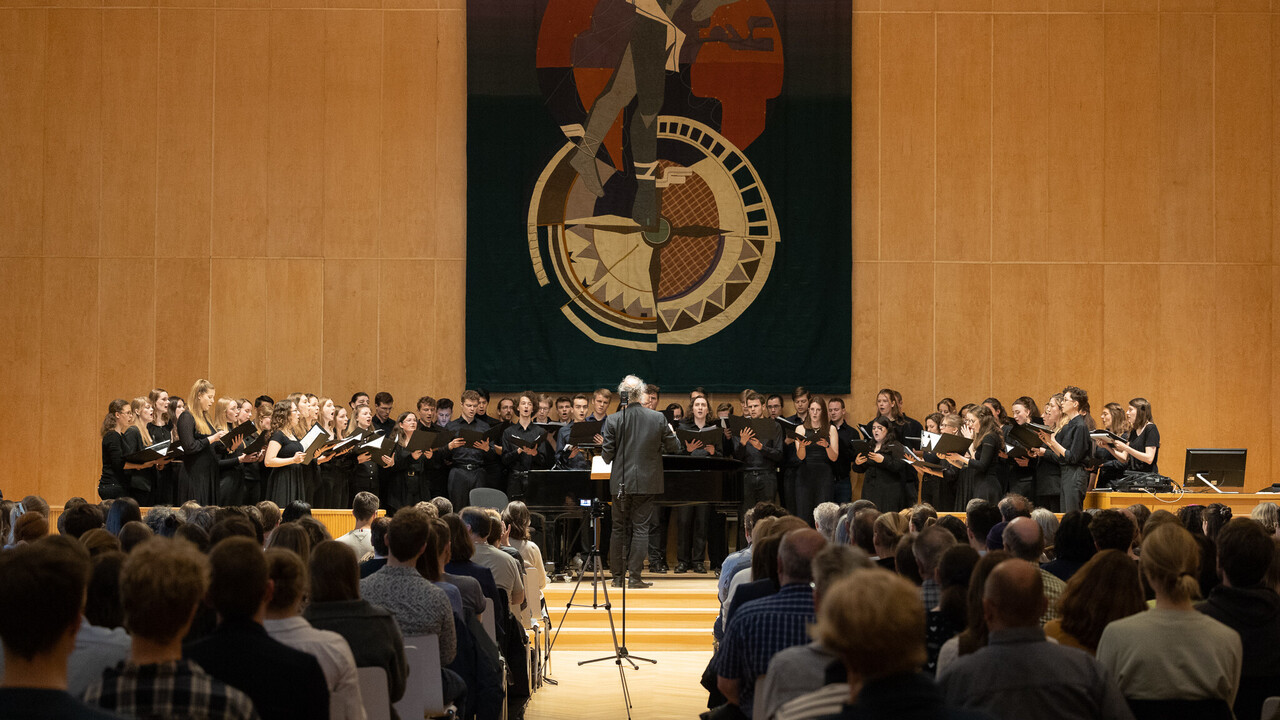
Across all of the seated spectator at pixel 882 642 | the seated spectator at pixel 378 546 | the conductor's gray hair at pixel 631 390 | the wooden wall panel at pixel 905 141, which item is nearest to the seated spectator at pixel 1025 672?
the seated spectator at pixel 882 642

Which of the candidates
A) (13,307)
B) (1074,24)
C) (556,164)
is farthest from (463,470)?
(1074,24)

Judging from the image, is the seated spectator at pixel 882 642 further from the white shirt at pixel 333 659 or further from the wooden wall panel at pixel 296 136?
the wooden wall panel at pixel 296 136

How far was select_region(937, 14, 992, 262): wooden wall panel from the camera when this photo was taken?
12.7 metres

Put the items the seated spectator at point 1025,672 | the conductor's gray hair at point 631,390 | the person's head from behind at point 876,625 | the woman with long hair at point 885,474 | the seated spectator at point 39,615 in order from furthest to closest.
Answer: the woman with long hair at point 885,474 → the conductor's gray hair at point 631,390 → the seated spectator at point 1025,672 → the seated spectator at point 39,615 → the person's head from behind at point 876,625

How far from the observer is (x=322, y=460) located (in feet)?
33.6

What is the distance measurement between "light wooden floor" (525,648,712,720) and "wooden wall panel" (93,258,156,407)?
670 cm

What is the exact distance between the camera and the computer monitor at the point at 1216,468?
→ 9797mm

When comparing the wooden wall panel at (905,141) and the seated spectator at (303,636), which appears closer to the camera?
the seated spectator at (303,636)

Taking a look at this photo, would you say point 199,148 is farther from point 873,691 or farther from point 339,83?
point 873,691

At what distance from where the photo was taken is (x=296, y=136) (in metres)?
12.6

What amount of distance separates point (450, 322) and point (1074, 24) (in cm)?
745

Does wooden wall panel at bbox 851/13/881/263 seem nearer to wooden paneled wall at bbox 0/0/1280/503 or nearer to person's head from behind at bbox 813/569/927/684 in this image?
wooden paneled wall at bbox 0/0/1280/503

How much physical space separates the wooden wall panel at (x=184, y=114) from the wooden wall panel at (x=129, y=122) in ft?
0.31

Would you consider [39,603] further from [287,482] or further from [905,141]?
[905,141]
